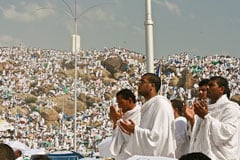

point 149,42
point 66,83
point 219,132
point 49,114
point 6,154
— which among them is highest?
point 66,83

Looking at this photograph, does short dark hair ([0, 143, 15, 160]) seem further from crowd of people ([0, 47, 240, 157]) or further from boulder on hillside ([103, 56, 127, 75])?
boulder on hillside ([103, 56, 127, 75])

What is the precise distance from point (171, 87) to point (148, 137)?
8146cm

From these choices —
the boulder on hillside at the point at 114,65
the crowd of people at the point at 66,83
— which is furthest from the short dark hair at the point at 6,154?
the boulder on hillside at the point at 114,65

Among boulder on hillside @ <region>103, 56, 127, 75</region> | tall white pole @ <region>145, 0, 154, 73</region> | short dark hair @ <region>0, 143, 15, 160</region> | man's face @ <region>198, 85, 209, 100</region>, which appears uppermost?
boulder on hillside @ <region>103, 56, 127, 75</region>

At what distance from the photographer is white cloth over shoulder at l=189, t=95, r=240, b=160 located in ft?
21.6

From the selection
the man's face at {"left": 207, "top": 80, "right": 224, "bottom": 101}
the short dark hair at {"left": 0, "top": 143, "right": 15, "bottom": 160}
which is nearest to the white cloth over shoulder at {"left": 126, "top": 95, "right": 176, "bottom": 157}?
the man's face at {"left": 207, "top": 80, "right": 224, "bottom": 101}

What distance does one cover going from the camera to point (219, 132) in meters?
6.57

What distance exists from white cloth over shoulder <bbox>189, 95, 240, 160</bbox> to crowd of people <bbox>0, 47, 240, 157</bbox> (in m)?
56.7

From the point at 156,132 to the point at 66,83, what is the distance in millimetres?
95044

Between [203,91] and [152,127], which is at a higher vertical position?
[203,91]

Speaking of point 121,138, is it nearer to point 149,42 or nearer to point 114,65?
point 149,42

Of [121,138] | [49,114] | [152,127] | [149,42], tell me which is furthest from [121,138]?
[49,114]

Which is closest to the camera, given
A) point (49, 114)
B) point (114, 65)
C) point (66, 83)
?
point (49, 114)

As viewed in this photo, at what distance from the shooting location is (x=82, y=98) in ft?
314
